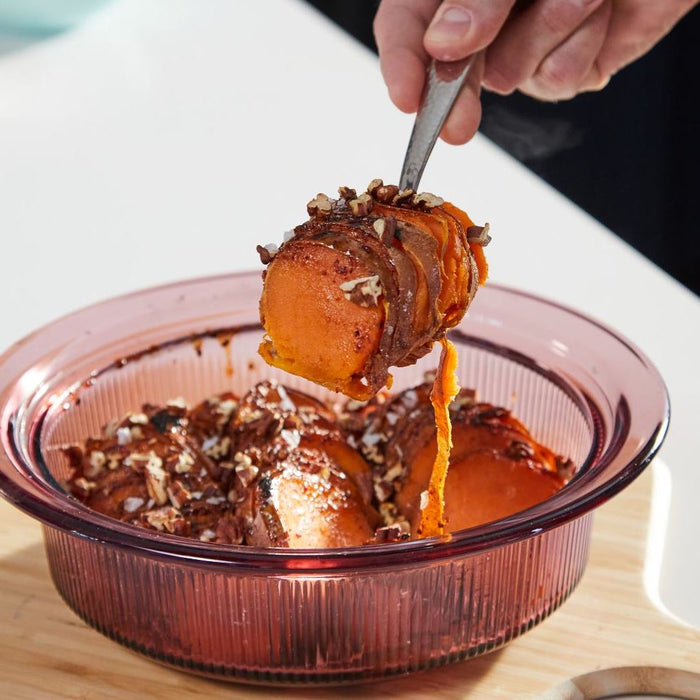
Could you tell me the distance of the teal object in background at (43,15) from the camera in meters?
3.50

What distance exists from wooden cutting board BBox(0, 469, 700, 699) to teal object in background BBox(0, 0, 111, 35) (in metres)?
2.44

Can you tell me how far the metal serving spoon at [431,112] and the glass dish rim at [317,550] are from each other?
0.43m

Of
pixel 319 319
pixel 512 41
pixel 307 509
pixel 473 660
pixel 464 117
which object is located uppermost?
pixel 512 41

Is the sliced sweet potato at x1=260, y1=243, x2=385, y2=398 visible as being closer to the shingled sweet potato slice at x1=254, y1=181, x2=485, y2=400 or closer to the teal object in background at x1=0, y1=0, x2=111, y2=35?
the shingled sweet potato slice at x1=254, y1=181, x2=485, y2=400

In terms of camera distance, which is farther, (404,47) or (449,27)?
(404,47)

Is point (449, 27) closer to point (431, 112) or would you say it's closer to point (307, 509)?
point (431, 112)

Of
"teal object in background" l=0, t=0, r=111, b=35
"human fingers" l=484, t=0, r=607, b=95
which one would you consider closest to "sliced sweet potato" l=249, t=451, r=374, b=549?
"human fingers" l=484, t=0, r=607, b=95

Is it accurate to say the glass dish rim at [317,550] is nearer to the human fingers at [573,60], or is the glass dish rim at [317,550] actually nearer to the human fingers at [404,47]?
the human fingers at [404,47]

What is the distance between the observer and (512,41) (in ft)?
5.95

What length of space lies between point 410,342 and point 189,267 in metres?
1.51

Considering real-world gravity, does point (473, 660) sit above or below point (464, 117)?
below

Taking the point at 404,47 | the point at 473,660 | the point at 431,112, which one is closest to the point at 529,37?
the point at 404,47

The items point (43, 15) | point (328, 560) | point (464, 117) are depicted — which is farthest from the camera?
point (43, 15)

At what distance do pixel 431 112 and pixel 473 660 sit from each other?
695 mm
